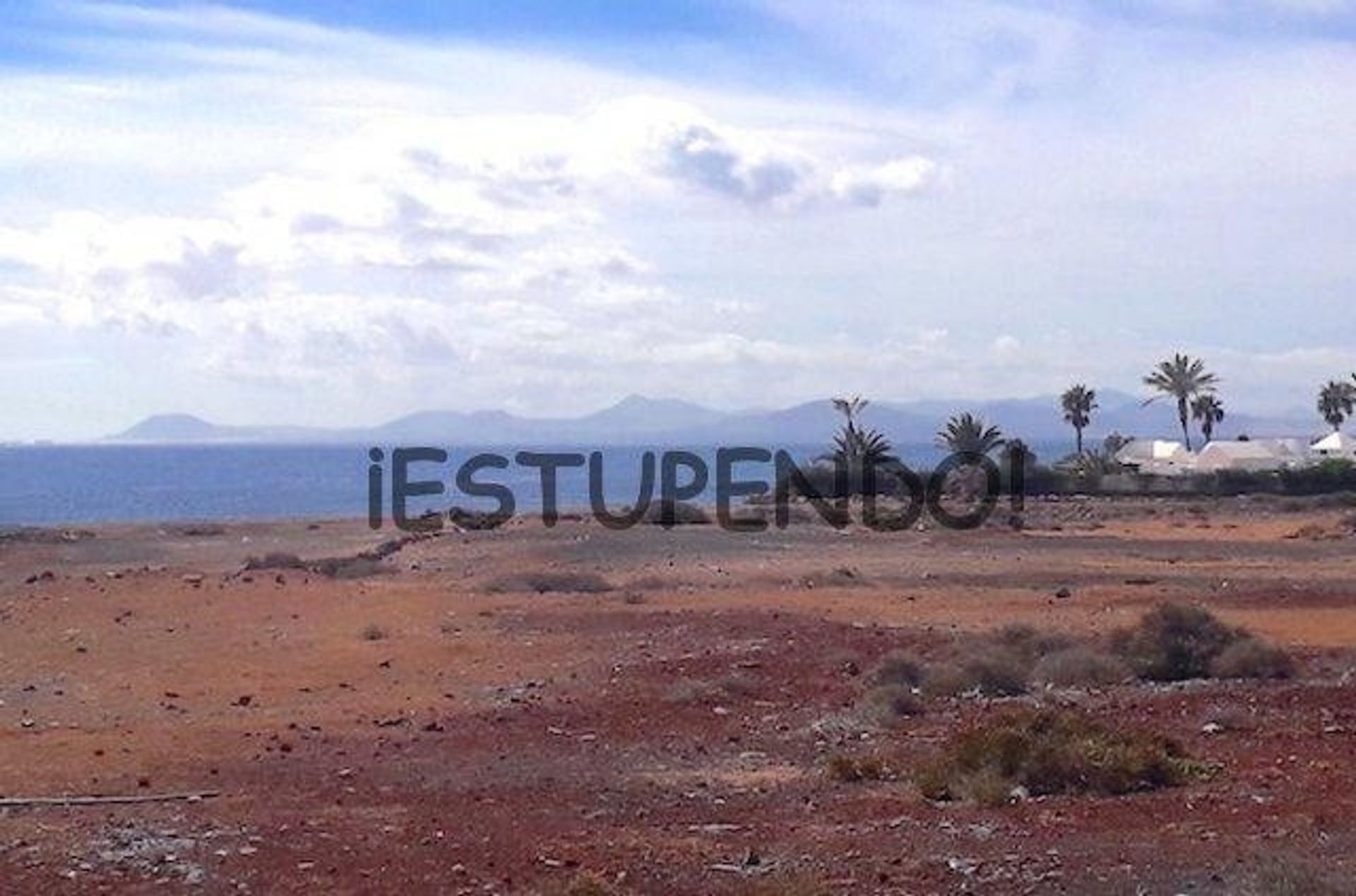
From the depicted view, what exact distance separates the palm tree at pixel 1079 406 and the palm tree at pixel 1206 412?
550cm

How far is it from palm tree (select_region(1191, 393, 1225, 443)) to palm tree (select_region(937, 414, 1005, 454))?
1879 cm

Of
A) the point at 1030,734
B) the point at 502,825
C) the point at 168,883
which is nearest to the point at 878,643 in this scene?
the point at 1030,734

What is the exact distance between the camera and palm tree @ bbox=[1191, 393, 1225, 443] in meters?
105

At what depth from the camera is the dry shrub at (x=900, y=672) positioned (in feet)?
67.5

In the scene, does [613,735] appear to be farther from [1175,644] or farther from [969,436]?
[969,436]

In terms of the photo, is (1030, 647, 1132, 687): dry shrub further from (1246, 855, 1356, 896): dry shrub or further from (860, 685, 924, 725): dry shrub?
(1246, 855, 1356, 896): dry shrub

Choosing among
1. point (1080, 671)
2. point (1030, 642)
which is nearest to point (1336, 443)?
point (1030, 642)

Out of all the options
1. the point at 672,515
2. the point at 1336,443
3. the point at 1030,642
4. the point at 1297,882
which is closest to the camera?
the point at 1297,882

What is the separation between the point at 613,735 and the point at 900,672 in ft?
12.9

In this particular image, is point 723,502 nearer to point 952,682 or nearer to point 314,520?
point 314,520

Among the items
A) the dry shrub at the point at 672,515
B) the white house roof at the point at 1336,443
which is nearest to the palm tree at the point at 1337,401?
the white house roof at the point at 1336,443

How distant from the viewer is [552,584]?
35.1 m

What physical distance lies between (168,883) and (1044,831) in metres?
5.52

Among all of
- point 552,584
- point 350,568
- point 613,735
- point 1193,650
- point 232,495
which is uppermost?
point 232,495
